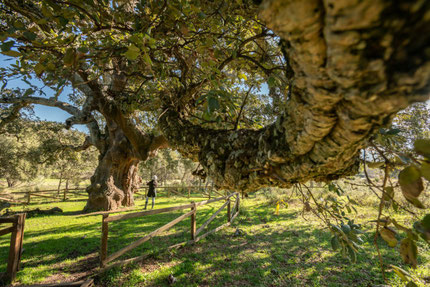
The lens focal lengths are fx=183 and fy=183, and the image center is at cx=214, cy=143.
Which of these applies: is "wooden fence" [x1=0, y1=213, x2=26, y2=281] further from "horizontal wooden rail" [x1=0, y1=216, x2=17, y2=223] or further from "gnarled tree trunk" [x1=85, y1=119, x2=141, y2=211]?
"gnarled tree trunk" [x1=85, y1=119, x2=141, y2=211]

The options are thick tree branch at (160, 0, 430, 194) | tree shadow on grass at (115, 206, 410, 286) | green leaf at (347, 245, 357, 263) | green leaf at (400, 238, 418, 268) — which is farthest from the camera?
tree shadow on grass at (115, 206, 410, 286)

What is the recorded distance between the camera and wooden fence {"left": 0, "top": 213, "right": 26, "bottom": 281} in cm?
373

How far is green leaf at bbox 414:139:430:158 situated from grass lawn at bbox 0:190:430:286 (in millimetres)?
2314

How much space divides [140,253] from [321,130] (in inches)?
224

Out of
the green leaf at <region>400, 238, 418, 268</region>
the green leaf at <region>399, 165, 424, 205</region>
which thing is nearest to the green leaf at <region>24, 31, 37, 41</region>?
the green leaf at <region>399, 165, 424, 205</region>

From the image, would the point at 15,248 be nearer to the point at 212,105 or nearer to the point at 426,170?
the point at 212,105

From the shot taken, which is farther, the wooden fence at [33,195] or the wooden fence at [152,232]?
the wooden fence at [33,195]

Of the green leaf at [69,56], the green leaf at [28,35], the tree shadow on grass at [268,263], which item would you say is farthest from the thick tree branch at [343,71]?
the tree shadow on grass at [268,263]

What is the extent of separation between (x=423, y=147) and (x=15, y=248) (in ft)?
20.6

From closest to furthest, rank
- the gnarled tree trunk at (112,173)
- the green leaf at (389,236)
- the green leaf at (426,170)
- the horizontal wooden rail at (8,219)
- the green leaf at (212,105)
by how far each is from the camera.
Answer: the green leaf at (426,170)
the green leaf at (389,236)
the green leaf at (212,105)
the horizontal wooden rail at (8,219)
the gnarled tree trunk at (112,173)

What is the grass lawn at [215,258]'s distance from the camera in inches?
154

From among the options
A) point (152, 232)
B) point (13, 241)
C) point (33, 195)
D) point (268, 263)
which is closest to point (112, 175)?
point (13, 241)

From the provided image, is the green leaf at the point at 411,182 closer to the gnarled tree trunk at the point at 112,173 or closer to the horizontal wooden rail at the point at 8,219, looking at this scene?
the horizontal wooden rail at the point at 8,219

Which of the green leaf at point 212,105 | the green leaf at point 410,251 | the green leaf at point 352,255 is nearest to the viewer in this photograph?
the green leaf at point 410,251
